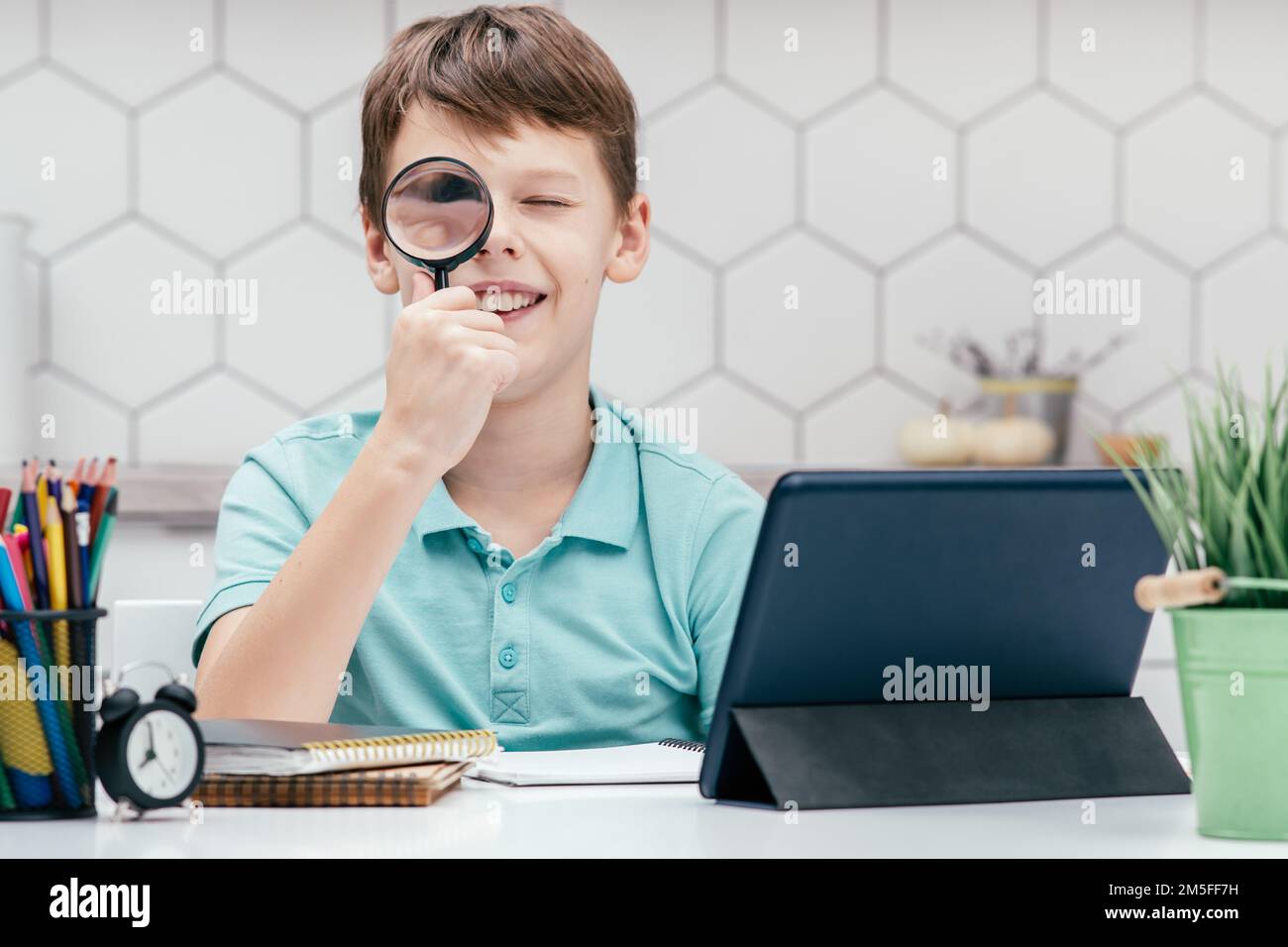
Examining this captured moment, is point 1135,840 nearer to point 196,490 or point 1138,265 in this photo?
point 196,490

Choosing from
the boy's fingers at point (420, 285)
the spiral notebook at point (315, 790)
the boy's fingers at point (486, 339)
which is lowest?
the spiral notebook at point (315, 790)

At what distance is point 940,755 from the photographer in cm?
→ 77

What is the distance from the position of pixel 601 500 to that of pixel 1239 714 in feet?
2.32

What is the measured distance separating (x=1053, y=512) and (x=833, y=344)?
173 centimetres

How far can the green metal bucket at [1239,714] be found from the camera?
0.63 m

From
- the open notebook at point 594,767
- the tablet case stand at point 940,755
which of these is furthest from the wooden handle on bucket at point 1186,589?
the open notebook at point 594,767

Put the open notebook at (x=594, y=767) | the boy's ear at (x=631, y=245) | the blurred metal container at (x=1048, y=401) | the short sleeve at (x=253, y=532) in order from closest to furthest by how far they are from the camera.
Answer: the open notebook at (x=594, y=767) → the short sleeve at (x=253, y=532) → the boy's ear at (x=631, y=245) → the blurred metal container at (x=1048, y=401)

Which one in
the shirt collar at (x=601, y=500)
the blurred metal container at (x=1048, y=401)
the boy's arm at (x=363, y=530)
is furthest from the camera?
the blurred metal container at (x=1048, y=401)

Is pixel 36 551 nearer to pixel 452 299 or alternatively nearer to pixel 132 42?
pixel 452 299

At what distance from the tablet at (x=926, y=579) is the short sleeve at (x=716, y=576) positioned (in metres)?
0.44

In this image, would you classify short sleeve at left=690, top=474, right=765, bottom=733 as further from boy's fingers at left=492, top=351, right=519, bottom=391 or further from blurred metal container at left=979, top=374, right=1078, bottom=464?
blurred metal container at left=979, top=374, right=1078, bottom=464

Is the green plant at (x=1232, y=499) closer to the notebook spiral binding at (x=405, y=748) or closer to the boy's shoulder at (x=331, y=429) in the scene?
the notebook spiral binding at (x=405, y=748)
